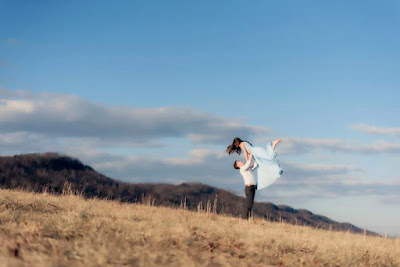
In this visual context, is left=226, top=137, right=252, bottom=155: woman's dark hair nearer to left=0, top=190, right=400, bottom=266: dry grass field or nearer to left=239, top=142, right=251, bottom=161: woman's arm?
left=239, top=142, right=251, bottom=161: woman's arm

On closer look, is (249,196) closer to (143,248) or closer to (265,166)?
(265,166)

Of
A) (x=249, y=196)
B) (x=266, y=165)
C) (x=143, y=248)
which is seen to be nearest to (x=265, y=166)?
(x=266, y=165)

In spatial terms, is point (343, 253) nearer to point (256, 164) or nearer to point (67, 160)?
point (256, 164)

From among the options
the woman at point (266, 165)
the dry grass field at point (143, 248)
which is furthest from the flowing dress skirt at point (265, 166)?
the dry grass field at point (143, 248)

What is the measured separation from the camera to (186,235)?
865cm

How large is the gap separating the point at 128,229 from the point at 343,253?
4.34 m

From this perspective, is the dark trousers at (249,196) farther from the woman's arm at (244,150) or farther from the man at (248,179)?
the woman's arm at (244,150)

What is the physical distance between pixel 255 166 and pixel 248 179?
62 centimetres

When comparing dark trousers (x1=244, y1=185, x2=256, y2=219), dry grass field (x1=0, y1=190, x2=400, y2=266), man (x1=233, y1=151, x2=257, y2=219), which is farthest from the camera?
dark trousers (x1=244, y1=185, x2=256, y2=219)

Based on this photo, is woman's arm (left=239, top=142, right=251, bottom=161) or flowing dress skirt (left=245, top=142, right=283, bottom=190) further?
flowing dress skirt (left=245, top=142, right=283, bottom=190)

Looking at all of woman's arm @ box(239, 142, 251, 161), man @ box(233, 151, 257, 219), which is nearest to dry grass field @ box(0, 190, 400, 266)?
man @ box(233, 151, 257, 219)

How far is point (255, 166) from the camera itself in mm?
17625

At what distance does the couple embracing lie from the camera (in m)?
17.4

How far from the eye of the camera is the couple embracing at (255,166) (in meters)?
17.4
